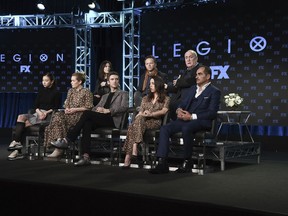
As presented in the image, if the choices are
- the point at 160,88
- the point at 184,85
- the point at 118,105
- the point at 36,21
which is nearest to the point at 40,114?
the point at 118,105

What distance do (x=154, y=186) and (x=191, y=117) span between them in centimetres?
125

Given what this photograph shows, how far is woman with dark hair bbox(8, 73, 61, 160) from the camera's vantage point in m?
6.07

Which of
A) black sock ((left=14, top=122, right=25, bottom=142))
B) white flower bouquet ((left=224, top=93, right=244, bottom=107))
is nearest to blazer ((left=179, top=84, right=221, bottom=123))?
black sock ((left=14, top=122, right=25, bottom=142))

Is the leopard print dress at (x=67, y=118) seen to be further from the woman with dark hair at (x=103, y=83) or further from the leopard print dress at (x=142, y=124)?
the leopard print dress at (x=142, y=124)

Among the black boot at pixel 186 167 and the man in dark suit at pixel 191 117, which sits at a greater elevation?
the man in dark suit at pixel 191 117

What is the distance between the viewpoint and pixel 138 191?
12.2ft

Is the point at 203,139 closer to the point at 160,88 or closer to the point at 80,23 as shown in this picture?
the point at 160,88

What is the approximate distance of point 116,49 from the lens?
10.5m

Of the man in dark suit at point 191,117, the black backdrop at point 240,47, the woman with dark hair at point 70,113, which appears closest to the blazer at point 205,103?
the man in dark suit at point 191,117

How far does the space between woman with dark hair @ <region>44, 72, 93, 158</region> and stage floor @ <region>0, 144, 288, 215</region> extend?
1.14 ft

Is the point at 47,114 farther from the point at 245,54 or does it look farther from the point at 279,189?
the point at 245,54

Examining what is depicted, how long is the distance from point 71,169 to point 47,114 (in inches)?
50.3

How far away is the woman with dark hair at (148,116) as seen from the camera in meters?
5.29

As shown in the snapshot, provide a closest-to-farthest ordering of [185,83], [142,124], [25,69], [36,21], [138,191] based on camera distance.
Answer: [138,191] → [142,124] → [185,83] → [36,21] → [25,69]
